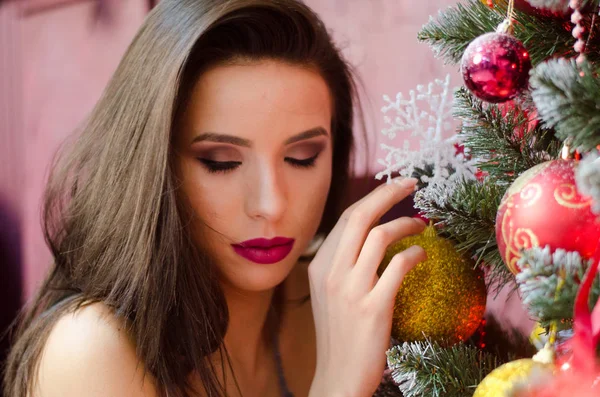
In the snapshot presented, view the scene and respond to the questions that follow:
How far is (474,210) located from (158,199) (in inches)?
15.4

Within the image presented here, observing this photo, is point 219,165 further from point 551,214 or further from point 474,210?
point 551,214

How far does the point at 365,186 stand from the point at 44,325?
2.09 feet

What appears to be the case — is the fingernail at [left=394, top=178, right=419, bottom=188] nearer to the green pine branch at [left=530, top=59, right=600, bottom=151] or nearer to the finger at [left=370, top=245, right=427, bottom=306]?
the finger at [left=370, top=245, right=427, bottom=306]

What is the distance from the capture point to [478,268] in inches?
25.1

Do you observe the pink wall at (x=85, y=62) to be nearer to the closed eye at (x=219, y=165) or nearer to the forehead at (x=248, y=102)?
the forehead at (x=248, y=102)

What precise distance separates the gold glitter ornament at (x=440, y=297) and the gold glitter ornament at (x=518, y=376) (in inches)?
7.0

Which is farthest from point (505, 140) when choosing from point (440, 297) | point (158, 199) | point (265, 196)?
point (158, 199)

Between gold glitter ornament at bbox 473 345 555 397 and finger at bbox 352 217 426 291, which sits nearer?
gold glitter ornament at bbox 473 345 555 397

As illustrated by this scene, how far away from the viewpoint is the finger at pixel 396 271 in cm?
64

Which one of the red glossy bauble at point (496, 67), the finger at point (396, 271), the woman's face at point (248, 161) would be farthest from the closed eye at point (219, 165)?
the red glossy bauble at point (496, 67)

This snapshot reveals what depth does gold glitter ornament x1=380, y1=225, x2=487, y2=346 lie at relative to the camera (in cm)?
60

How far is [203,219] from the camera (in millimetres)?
778

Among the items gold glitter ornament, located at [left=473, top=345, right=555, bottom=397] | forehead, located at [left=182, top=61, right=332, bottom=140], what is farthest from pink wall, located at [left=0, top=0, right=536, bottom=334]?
gold glitter ornament, located at [left=473, top=345, right=555, bottom=397]

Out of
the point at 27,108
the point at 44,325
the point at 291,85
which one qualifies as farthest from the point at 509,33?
the point at 27,108
